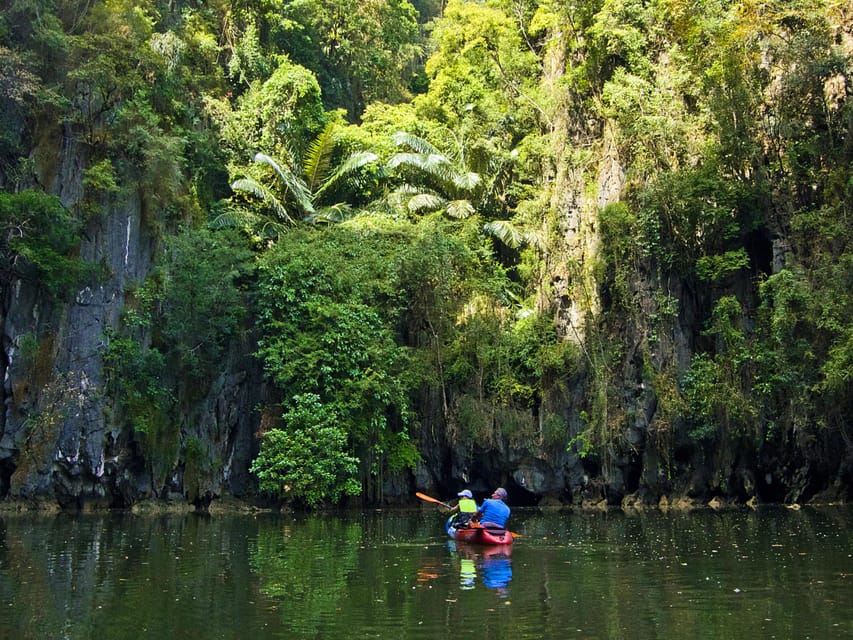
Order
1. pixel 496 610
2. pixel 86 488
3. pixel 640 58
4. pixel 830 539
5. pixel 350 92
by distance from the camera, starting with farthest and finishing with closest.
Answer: pixel 350 92 → pixel 640 58 → pixel 86 488 → pixel 830 539 → pixel 496 610

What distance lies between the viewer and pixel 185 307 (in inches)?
1046

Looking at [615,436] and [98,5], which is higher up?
[98,5]

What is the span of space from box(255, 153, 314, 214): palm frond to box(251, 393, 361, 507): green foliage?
25.5ft

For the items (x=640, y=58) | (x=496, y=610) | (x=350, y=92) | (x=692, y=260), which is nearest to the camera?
(x=496, y=610)

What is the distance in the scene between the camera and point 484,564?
46.1 ft

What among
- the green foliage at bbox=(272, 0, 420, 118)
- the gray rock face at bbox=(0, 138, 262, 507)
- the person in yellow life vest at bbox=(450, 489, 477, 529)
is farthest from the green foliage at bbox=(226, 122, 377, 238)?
the person in yellow life vest at bbox=(450, 489, 477, 529)

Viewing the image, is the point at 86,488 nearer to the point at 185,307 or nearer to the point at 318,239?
the point at 185,307

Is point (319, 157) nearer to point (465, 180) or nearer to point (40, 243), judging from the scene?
point (465, 180)

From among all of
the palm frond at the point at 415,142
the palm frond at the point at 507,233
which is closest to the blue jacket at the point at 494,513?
Answer: the palm frond at the point at 507,233

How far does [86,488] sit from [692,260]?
17.9m

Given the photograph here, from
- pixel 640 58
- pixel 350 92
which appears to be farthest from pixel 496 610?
pixel 350 92

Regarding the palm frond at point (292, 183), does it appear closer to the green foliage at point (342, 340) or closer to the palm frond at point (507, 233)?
the green foliage at point (342, 340)

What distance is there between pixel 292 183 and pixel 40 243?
8.42 m

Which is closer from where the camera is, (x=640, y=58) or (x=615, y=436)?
(x=615, y=436)
